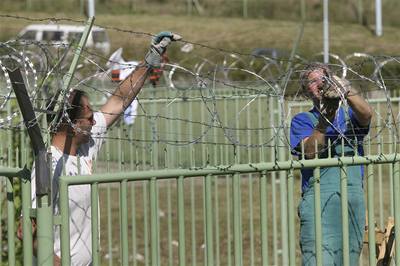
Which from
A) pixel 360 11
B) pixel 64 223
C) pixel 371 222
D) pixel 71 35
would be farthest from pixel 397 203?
pixel 360 11

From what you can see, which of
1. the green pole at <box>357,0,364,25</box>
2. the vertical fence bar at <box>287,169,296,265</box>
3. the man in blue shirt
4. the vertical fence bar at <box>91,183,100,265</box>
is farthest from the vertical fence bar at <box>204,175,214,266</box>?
the green pole at <box>357,0,364,25</box>

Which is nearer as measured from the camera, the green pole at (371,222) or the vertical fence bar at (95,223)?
the vertical fence bar at (95,223)

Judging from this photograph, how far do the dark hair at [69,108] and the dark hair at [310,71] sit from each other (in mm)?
A: 1141

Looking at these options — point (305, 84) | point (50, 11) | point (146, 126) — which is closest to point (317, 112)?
point (305, 84)

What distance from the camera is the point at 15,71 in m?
5.17

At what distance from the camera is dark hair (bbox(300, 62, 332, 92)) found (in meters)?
6.17

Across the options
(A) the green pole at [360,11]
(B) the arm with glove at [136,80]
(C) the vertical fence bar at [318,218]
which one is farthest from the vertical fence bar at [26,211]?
(A) the green pole at [360,11]

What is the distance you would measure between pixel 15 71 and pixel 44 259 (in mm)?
819

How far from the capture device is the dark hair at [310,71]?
6172 millimetres

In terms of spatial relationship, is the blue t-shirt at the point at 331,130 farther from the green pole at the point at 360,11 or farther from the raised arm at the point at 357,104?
the green pole at the point at 360,11

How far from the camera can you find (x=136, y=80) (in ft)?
→ 21.0

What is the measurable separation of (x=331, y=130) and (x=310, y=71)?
344mm

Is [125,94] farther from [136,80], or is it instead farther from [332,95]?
[332,95]

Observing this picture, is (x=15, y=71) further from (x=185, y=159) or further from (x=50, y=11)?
(x=50, y=11)
